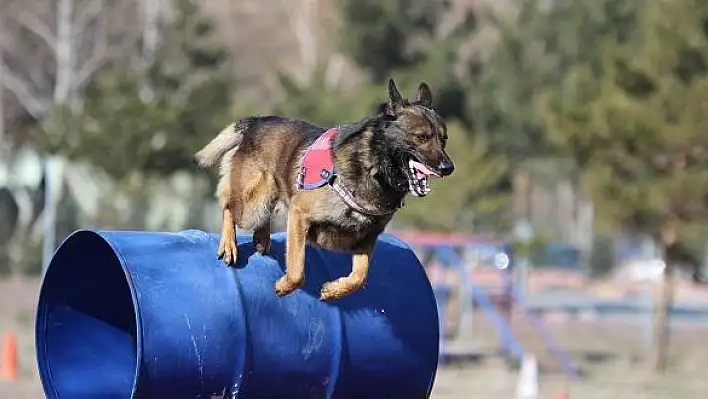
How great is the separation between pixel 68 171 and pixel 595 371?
68.6ft

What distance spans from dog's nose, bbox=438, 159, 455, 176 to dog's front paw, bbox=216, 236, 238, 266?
181cm

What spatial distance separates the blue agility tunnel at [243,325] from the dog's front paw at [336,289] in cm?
14

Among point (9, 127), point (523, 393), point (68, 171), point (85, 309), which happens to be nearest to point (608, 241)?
point (68, 171)

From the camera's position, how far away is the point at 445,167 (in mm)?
7281

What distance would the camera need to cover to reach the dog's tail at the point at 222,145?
9.02 metres

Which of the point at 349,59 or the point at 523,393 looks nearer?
the point at 523,393

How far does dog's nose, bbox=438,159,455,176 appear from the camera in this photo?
Result: 724cm

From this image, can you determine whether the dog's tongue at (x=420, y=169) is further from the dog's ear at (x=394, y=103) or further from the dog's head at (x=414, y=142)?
the dog's ear at (x=394, y=103)

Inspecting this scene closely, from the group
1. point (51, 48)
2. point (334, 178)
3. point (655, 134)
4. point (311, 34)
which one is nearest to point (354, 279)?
point (334, 178)

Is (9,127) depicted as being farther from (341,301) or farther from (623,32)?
(341,301)

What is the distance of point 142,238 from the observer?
8.34 m

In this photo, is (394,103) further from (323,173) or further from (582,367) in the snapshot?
(582,367)

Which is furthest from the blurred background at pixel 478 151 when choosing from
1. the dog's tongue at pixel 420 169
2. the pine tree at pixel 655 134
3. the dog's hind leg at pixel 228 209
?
the dog's tongue at pixel 420 169

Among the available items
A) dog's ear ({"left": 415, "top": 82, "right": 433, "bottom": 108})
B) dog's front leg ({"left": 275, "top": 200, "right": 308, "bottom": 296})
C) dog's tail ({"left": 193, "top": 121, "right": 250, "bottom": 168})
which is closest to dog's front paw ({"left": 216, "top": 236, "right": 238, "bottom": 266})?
dog's front leg ({"left": 275, "top": 200, "right": 308, "bottom": 296})
